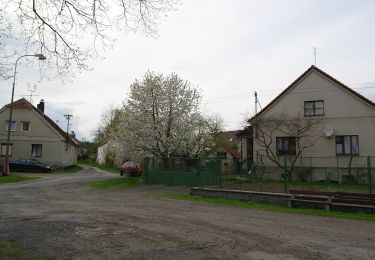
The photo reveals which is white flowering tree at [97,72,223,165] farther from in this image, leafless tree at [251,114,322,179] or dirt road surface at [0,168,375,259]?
dirt road surface at [0,168,375,259]

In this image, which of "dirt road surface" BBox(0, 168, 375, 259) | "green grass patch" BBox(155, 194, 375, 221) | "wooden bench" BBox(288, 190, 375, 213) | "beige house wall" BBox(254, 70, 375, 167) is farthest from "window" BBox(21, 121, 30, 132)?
"wooden bench" BBox(288, 190, 375, 213)

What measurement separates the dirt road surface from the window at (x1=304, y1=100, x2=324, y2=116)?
16464mm

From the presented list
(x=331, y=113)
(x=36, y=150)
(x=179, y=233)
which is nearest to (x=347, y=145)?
(x=331, y=113)

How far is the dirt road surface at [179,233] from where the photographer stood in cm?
789

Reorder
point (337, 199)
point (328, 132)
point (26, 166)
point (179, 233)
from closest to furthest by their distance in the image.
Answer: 1. point (179, 233)
2. point (337, 199)
3. point (328, 132)
4. point (26, 166)

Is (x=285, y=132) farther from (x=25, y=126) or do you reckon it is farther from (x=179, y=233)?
(x=25, y=126)

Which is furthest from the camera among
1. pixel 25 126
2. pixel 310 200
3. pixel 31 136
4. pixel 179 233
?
pixel 25 126

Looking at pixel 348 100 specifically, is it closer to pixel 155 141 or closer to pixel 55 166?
pixel 155 141

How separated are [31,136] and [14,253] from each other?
41.0 metres

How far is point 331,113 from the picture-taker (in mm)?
28734

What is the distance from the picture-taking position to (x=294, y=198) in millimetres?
16156

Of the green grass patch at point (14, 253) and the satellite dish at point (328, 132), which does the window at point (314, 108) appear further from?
the green grass patch at point (14, 253)

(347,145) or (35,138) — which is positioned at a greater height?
(35,138)

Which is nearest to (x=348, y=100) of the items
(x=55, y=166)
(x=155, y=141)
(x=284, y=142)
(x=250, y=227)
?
(x=284, y=142)
